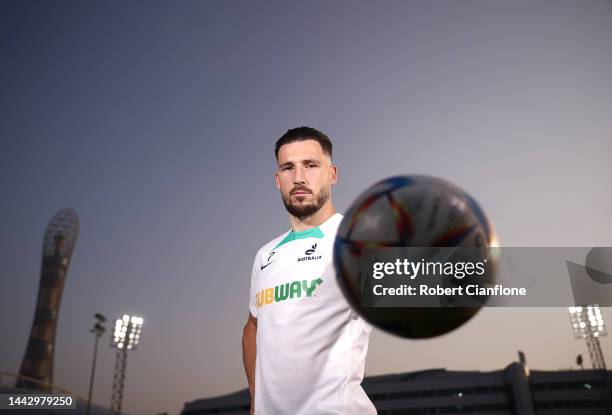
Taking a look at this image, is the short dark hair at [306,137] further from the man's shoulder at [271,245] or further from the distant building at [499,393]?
the distant building at [499,393]

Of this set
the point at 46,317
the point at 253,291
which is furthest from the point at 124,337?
the point at 46,317

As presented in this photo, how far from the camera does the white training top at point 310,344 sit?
8.32 feet

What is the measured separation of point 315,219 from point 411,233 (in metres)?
0.87

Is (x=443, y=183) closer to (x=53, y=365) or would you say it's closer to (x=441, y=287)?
(x=441, y=287)

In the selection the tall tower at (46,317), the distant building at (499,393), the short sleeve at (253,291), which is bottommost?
the short sleeve at (253,291)

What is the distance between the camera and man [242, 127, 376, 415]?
2.57 metres

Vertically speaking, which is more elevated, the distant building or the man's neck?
the distant building

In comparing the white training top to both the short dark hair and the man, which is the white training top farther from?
the short dark hair

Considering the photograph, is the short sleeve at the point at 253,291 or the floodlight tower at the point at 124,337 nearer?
the short sleeve at the point at 253,291

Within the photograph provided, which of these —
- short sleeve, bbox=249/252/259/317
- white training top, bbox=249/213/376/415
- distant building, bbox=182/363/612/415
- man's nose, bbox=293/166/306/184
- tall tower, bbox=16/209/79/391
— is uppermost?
tall tower, bbox=16/209/79/391

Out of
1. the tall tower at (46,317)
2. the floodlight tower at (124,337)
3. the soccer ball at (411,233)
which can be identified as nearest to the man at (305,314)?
the soccer ball at (411,233)

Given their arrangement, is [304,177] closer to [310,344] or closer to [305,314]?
[305,314]

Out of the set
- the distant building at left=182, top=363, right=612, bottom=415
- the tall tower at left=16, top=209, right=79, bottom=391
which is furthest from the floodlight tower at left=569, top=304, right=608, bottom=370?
the tall tower at left=16, top=209, right=79, bottom=391

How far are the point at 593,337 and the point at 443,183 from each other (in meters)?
37.5
